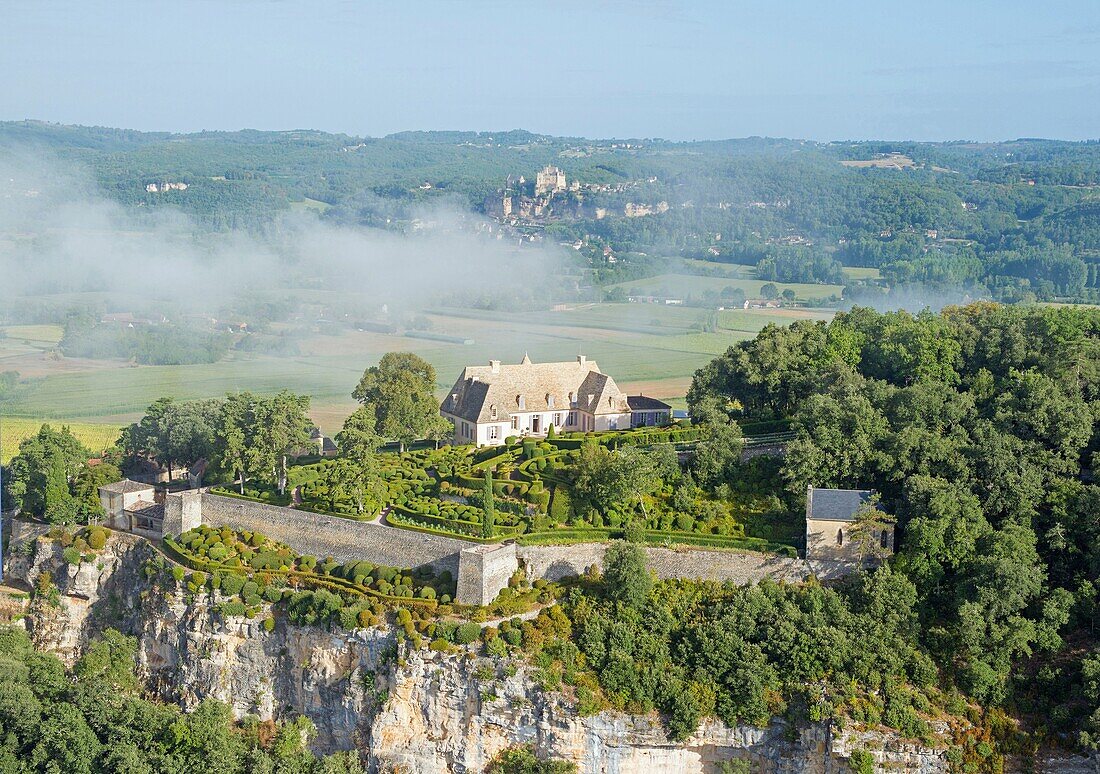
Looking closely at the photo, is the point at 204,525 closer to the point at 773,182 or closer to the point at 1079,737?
the point at 1079,737

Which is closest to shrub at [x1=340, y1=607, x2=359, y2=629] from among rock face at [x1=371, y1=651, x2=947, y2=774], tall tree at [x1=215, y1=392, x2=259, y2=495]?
rock face at [x1=371, y1=651, x2=947, y2=774]

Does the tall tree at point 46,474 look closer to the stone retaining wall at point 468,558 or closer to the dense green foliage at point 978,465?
the stone retaining wall at point 468,558

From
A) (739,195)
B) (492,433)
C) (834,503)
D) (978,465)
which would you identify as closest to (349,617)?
(492,433)

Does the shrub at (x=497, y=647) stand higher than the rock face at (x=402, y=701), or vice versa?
the shrub at (x=497, y=647)

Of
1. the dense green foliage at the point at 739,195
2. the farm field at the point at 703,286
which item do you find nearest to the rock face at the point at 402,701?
the dense green foliage at the point at 739,195

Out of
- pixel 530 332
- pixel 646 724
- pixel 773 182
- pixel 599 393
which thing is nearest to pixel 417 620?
pixel 646 724

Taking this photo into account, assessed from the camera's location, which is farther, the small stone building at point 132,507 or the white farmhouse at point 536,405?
the white farmhouse at point 536,405

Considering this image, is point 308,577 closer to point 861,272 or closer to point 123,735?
point 123,735

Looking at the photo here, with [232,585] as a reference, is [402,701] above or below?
below
